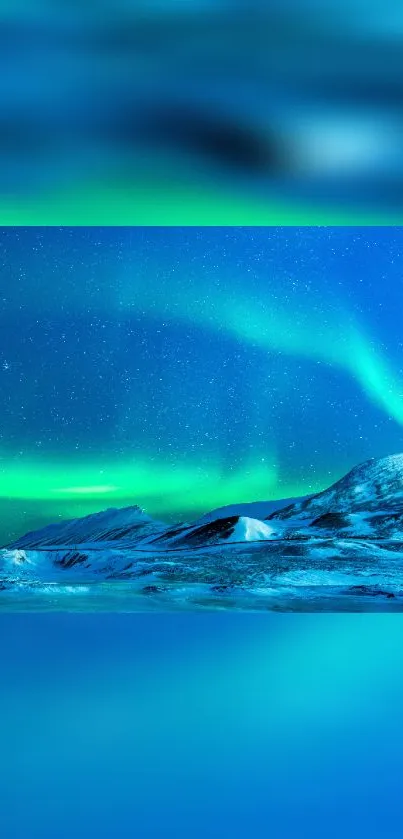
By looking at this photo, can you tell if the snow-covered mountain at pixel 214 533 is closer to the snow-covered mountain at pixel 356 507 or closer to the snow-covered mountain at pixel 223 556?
the snow-covered mountain at pixel 223 556

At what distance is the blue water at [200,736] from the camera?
1351mm

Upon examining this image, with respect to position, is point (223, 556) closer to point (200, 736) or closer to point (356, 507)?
point (356, 507)

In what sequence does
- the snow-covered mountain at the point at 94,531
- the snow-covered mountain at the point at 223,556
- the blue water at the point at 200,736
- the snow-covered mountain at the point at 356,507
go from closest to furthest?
the blue water at the point at 200,736 < the snow-covered mountain at the point at 223,556 < the snow-covered mountain at the point at 94,531 < the snow-covered mountain at the point at 356,507

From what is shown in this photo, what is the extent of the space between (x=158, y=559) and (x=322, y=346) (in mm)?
1886

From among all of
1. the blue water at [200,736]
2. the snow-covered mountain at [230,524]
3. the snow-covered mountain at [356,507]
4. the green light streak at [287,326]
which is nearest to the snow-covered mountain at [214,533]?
the snow-covered mountain at [230,524]

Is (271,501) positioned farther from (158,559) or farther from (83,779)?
(83,779)

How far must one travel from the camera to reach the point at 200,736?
70.2 inches

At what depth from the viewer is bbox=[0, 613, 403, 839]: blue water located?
135 cm

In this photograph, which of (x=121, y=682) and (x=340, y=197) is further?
(x=340, y=197)

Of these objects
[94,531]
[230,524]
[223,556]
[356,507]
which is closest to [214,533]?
[230,524]

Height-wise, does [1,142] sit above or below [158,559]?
above

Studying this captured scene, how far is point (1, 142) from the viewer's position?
3.47 meters

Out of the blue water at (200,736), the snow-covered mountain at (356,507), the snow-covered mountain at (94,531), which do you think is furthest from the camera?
the snow-covered mountain at (356,507)

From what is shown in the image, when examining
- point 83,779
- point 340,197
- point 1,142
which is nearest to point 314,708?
point 83,779
